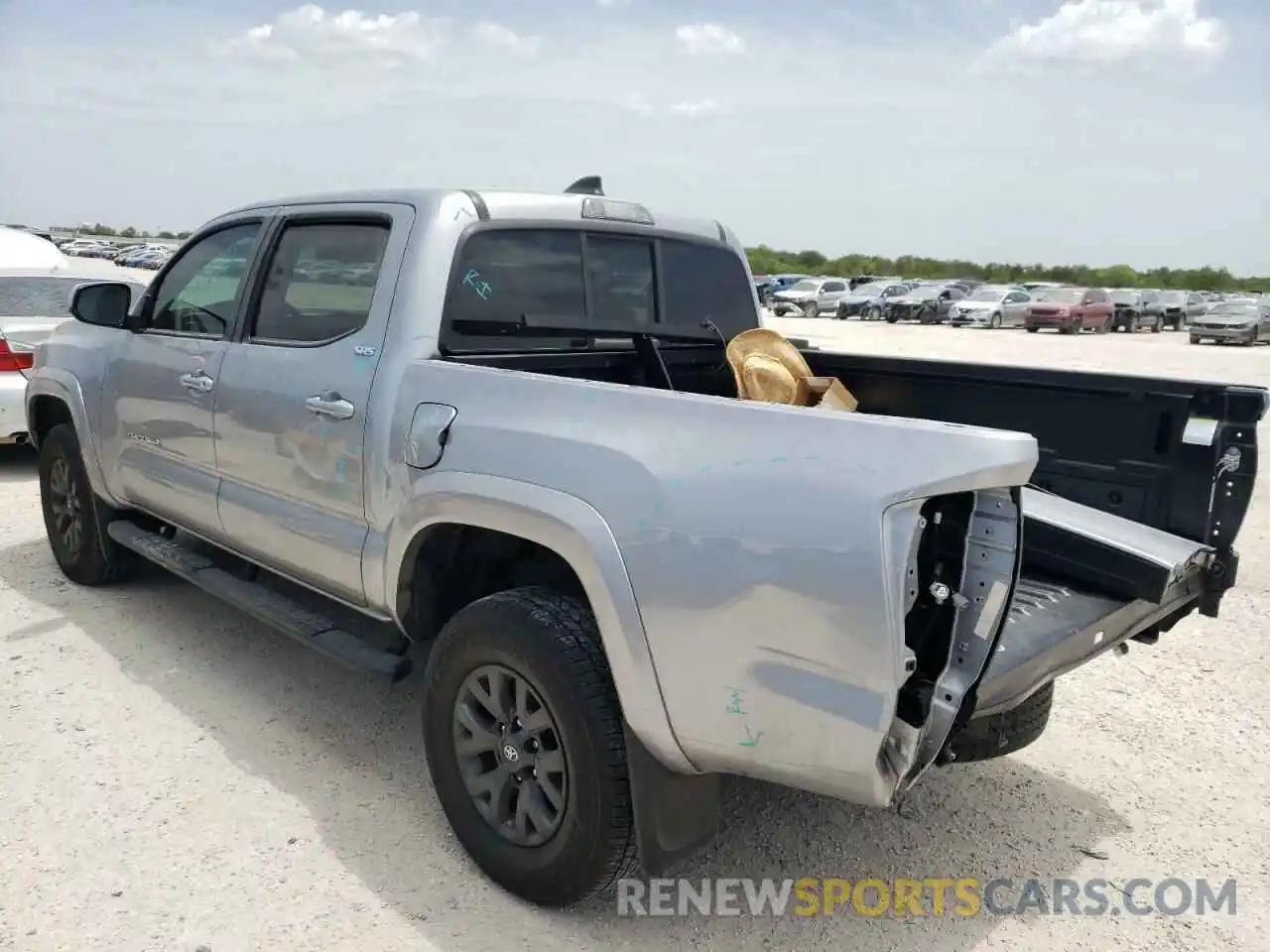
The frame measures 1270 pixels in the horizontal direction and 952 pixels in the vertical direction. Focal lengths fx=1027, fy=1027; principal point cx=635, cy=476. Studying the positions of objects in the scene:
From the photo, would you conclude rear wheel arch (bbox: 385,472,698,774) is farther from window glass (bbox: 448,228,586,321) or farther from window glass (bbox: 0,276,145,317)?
window glass (bbox: 0,276,145,317)

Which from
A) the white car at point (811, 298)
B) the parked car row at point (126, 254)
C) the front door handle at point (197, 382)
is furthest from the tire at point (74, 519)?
the parked car row at point (126, 254)

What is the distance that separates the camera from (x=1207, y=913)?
2928 millimetres

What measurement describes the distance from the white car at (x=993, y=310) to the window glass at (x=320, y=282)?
113 ft

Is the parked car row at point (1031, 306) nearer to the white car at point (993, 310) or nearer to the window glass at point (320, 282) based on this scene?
the white car at point (993, 310)

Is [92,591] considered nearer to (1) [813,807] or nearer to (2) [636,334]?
(2) [636,334]

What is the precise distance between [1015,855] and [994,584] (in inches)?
55.8

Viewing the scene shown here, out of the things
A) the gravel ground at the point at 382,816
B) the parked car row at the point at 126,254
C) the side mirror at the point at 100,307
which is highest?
the side mirror at the point at 100,307

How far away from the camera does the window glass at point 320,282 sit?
3.47 meters

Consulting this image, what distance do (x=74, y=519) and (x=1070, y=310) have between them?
3349 centimetres

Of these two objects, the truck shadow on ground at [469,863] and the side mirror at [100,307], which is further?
the side mirror at [100,307]

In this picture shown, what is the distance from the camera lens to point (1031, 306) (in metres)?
33.9

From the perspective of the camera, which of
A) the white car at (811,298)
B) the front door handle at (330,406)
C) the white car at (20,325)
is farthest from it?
the white car at (811,298)

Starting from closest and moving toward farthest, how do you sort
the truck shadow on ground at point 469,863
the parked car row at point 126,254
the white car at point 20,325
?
1. the truck shadow on ground at point 469,863
2. the white car at point 20,325
3. the parked car row at point 126,254

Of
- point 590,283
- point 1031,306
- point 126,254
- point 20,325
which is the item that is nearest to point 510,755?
point 590,283
